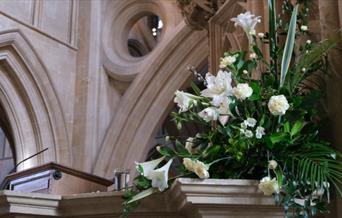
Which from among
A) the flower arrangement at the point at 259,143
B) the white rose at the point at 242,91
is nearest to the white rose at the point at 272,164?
the flower arrangement at the point at 259,143

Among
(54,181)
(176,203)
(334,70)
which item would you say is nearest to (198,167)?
(176,203)

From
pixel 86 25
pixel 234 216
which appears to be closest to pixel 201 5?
pixel 234 216

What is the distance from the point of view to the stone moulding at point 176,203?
210 cm

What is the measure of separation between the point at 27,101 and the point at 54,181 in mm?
Answer: 7710

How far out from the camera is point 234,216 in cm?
214

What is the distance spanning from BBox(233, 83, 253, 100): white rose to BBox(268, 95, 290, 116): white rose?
80 millimetres

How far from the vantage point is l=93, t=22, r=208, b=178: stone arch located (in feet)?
38.7

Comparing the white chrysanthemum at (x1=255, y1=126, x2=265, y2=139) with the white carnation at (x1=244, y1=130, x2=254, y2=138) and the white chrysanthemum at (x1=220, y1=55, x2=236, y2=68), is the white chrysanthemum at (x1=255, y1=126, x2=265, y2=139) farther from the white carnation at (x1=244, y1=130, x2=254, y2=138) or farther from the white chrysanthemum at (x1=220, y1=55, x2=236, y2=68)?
the white chrysanthemum at (x1=220, y1=55, x2=236, y2=68)

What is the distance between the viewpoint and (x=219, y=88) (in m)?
2.33

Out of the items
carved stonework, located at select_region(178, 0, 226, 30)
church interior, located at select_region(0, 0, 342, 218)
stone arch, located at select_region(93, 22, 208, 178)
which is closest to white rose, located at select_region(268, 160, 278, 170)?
carved stonework, located at select_region(178, 0, 226, 30)

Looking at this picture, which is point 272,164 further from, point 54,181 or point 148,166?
point 54,181

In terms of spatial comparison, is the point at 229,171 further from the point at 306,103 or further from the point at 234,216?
the point at 306,103

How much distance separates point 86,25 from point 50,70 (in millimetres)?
1347

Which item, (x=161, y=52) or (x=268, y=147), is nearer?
(x=268, y=147)
